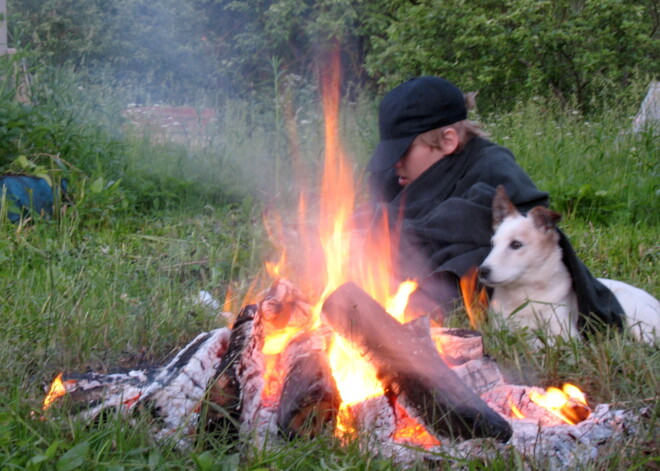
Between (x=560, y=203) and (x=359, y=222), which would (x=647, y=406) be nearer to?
(x=359, y=222)

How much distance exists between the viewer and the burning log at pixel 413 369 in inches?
87.1

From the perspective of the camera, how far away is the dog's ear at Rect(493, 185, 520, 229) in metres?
3.32

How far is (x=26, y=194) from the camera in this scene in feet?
16.9

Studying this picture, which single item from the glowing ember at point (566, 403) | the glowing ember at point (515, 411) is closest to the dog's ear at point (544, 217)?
the glowing ember at point (566, 403)

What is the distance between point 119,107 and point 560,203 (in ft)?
15.5

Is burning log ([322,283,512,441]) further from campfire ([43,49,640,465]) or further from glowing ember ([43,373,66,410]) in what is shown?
glowing ember ([43,373,66,410])

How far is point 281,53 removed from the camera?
1869cm

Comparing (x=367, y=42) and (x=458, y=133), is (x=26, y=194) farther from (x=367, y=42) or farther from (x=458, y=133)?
(x=367, y=42)

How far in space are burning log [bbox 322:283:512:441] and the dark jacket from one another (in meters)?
1.01

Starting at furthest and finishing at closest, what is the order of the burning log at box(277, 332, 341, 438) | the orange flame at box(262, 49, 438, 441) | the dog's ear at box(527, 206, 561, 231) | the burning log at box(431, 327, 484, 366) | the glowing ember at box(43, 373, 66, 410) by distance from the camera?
1. the dog's ear at box(527, 206, 561, 231)
2. the burning log at box(431, 327, 484, 366)
3. the orange flame at box(262, 49, 438, 441)
4. the glowing ember at box(43, 373, 66, 410)
5. the burning log at box(277, 332, 341, 438)

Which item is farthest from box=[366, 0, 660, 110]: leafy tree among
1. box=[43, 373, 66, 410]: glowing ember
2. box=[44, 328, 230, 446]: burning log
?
box=[43, 373, 66, 410]: glowing ember

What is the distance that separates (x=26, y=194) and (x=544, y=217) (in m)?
3.47

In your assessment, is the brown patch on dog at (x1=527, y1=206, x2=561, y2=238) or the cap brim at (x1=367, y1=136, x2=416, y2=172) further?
the cap brim at (x1=367, y1=136, x2=416, y2=172)

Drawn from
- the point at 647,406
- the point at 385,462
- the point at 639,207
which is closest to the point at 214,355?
the point at 385,462
